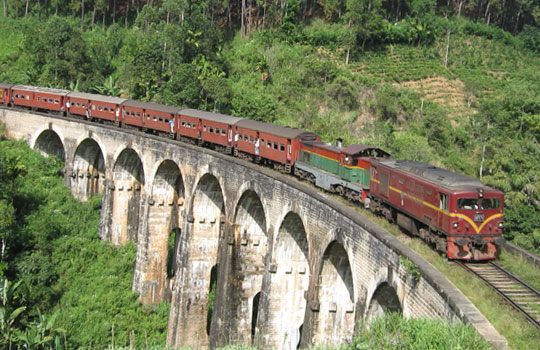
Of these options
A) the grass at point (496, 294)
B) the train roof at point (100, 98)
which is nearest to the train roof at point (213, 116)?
the train roof at point (100, 98)

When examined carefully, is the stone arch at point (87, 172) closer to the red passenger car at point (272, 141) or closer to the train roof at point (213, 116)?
the train roof at point (213, 116)

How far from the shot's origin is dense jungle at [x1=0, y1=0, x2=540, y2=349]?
115ft

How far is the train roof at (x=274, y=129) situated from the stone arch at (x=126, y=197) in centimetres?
1150

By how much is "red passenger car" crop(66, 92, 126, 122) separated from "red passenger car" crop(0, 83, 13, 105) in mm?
7805

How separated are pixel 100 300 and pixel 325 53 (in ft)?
131

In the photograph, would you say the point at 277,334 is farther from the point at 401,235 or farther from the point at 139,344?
the point at 139,344

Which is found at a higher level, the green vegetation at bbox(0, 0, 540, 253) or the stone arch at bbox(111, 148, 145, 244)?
the green vegetation at bbox(0, 0, 540, 253)

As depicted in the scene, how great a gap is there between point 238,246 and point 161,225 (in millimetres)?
9540

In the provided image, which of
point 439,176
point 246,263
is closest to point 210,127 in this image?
point 246,263

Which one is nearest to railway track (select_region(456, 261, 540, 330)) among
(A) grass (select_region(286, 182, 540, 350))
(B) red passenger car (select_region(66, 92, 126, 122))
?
(A) grass (select_region(286, 182, 540, 350))

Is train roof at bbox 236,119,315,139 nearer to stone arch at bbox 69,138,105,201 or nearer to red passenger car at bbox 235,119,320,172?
red passenger car at bbox 235,119,320,172

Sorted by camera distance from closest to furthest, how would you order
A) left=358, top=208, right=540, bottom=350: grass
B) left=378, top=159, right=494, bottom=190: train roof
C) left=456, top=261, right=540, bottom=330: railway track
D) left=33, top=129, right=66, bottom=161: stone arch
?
left=358, top=208, right=540, bottom=350: grass < left=456, top=261, right=540, bottom=330: railway track < left=378, top=159, right=494, bottom=190: train roof < left=33, top=129, right=66, bottom=161: stone arch

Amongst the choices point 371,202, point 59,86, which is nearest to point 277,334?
point 371,202

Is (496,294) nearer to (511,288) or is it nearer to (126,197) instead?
(511,288)
